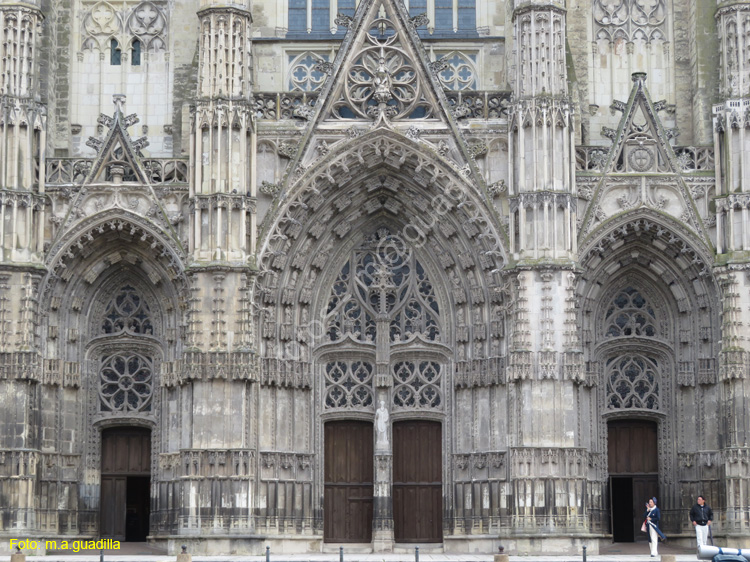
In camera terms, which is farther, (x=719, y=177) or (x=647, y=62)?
(x=647, y=62)

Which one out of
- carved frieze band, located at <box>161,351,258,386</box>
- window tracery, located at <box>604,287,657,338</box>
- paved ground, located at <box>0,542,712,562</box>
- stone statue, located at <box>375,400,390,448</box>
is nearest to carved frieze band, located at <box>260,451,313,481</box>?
stone statue, located at <box>375,400,390,448</box>

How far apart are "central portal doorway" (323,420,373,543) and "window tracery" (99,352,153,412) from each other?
4.60m

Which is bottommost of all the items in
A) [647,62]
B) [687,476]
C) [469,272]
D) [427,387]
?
[687,476]

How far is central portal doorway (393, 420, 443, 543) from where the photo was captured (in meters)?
36.0

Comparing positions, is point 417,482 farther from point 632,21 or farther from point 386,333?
point 632,21

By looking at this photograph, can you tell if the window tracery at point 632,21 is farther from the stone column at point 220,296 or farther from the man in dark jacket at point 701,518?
the man in dark jacket at point 701,518

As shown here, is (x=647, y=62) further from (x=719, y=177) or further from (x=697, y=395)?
(x=697, y=395)

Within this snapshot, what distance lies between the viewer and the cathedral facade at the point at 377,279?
33.7m

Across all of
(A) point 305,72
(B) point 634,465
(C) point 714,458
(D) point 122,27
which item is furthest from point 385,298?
(D) point 122,27

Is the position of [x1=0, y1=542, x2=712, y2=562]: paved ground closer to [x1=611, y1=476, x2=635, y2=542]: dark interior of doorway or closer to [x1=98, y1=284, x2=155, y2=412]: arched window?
[x1=611, y1=476, x2=635, y2=542]: dark interior of doorway

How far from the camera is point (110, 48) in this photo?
124 feet

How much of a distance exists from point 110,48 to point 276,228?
7.11m

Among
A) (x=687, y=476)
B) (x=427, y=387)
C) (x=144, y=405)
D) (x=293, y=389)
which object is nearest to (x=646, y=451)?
(x=687, y=476)

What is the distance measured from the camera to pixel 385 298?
36.5m
